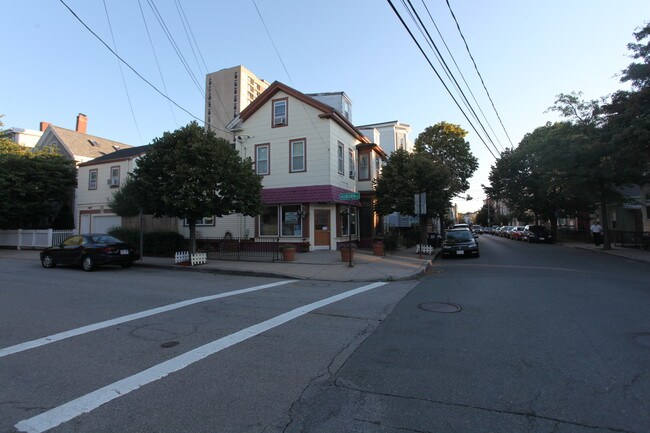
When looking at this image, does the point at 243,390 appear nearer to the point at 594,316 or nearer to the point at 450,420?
the point at 450,420

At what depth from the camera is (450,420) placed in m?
3.30

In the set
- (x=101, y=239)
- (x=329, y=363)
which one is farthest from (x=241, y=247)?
(x=329, y=363)

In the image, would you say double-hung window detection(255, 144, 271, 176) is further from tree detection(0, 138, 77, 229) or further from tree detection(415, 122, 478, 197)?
tree detection(415, 122, 478, 197)

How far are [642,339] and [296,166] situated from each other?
1711cm

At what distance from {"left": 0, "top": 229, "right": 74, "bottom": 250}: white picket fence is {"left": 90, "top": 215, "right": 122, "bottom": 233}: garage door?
1.97m

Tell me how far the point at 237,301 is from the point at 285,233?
12236mm

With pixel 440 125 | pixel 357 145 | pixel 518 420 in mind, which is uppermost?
pixel 440 125

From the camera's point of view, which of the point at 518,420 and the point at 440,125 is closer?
the point at 518,420

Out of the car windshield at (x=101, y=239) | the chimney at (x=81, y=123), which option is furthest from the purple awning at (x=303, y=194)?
the chimney at (x=81, y=123)

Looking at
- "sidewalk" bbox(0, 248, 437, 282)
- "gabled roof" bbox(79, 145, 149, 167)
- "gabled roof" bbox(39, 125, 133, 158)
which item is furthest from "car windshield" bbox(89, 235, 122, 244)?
"gabled roof" bbox(39, 125, 133, 158)

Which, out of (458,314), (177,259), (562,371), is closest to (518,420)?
(562,371)

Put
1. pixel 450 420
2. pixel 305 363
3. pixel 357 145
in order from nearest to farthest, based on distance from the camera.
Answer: pixel 450 420, pixel 305 363, pixel 357 145

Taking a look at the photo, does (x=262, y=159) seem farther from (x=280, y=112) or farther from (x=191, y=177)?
(x=191, y=177)

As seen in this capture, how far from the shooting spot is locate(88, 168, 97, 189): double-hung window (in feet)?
93.6
